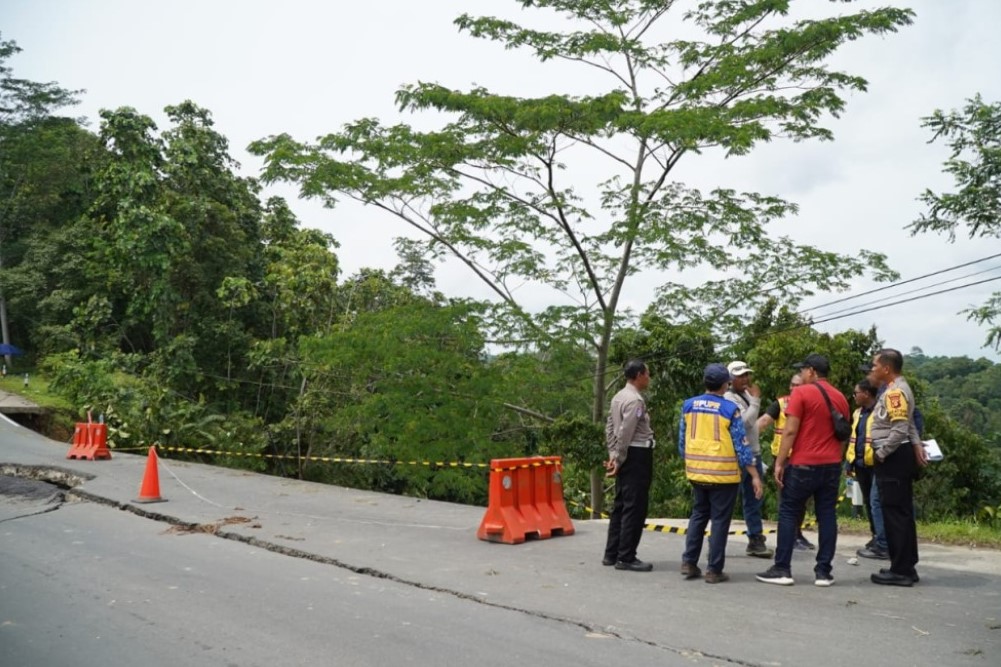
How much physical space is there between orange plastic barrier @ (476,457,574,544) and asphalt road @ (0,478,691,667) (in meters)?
2.07

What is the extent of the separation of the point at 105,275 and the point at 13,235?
1140cm

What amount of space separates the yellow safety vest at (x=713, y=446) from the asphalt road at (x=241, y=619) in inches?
79.1

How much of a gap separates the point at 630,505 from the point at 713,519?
840mm

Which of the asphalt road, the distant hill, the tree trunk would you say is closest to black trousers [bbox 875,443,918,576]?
the asphalt road

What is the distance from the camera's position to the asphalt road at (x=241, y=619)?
5.27 metres

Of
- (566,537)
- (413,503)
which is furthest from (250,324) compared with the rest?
(566,537)

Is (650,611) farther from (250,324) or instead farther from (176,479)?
(250,324)

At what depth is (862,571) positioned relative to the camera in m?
7.63

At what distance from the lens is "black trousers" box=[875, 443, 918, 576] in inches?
273

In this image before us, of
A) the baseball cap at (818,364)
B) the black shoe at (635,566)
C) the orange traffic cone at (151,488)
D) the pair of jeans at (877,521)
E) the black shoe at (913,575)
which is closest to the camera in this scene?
the black shoe at (913,575)

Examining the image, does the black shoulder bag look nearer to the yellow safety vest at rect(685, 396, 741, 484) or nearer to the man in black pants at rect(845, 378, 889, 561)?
the yellow safety vest at rect(685, 396, 741, 484)

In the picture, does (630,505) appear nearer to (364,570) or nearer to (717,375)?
(717,375)

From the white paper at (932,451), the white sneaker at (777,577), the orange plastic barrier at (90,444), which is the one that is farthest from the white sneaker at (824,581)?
the orange plastic barrier at (90,444)

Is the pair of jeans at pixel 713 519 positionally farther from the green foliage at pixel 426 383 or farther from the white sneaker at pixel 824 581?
the green foliage at pixel 426 383
